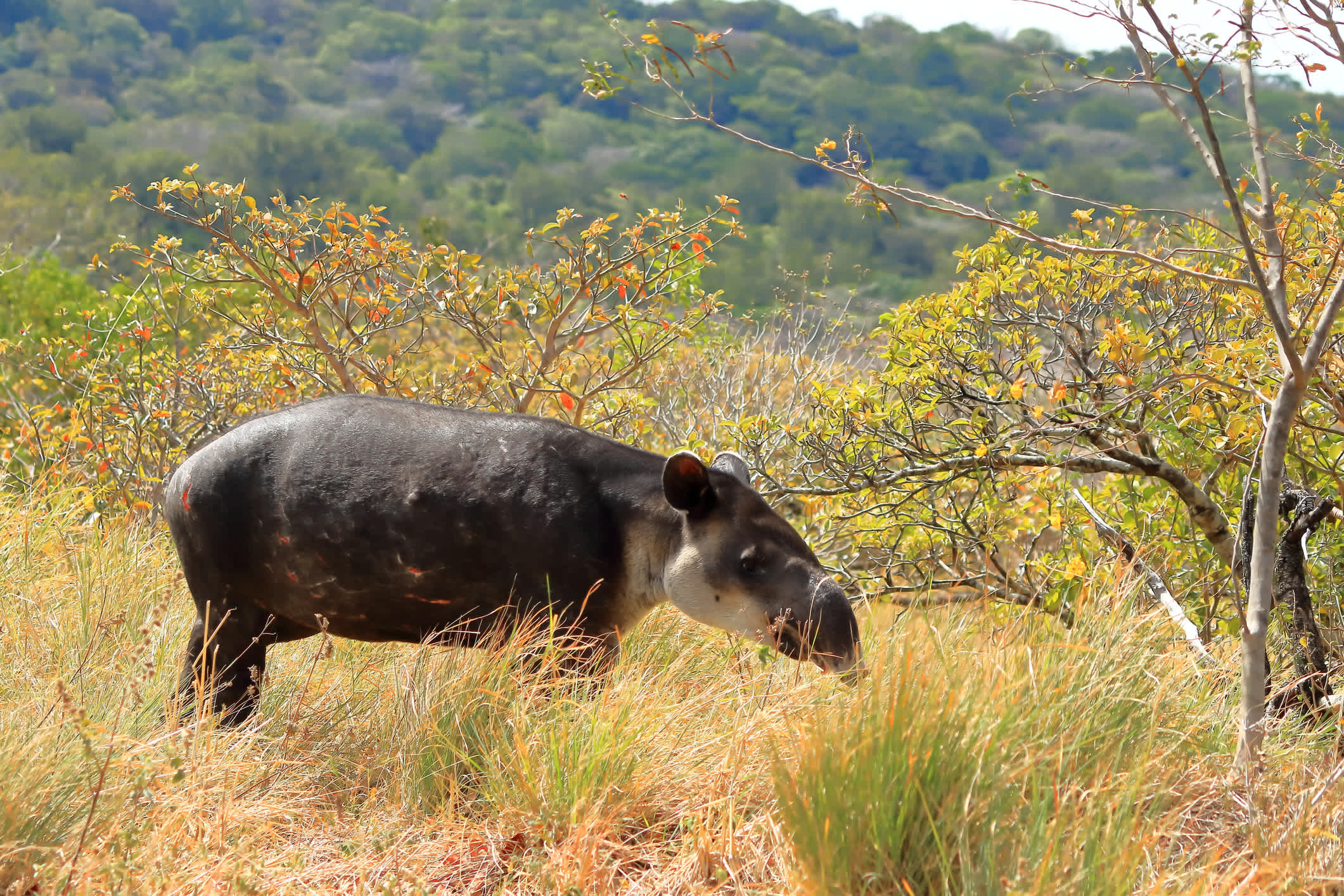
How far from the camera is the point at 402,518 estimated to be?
466 centimetres

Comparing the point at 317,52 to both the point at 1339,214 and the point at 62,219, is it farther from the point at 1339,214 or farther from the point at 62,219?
the point at 1339,214

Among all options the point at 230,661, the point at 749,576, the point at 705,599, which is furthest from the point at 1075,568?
the point at 230,661

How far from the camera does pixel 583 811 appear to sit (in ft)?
13.1

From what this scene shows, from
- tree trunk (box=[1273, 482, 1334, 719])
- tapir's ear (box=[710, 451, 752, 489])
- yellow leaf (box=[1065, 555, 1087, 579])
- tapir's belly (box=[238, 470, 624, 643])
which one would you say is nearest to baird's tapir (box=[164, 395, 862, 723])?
tapir's belly (box=[238, 470, 624, 643])

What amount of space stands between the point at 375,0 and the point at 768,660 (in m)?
153

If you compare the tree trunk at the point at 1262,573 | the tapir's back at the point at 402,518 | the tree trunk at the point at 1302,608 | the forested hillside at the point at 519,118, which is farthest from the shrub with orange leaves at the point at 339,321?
the forested hillside at the point at 519,118

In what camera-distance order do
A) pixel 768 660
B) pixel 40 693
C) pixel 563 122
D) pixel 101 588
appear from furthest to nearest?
pixel 563 122
pixel 101 588
pixel 768 660
pixel 40 693

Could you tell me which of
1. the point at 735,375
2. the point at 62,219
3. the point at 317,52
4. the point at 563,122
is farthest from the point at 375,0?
the point at 735,375

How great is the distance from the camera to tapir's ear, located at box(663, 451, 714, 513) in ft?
15.4

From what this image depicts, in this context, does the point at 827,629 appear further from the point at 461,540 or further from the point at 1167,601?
the point at 1167,601

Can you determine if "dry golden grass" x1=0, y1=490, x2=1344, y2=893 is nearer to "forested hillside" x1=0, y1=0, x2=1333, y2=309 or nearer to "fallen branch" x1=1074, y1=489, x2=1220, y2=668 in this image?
"fallen branch" x1=1074, y1=489, x2=1220, y2=668

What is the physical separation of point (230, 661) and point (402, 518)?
3.15 ft

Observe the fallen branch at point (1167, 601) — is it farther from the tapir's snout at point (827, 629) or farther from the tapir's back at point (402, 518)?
the tapir's back at point (402, 518)

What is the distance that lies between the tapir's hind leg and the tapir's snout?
1.89 meters
